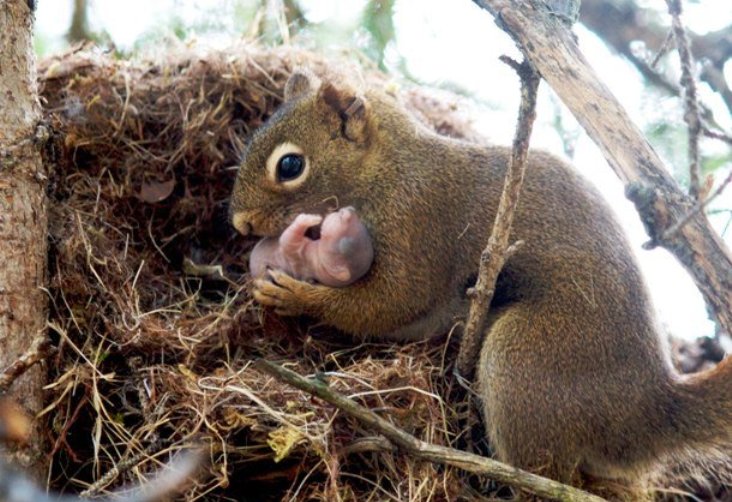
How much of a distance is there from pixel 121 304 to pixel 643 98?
8.04ft

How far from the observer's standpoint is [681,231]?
2.52 meters

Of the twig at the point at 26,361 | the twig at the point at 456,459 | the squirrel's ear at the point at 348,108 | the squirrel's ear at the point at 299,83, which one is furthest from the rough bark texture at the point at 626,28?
the twig at the point at 26,361

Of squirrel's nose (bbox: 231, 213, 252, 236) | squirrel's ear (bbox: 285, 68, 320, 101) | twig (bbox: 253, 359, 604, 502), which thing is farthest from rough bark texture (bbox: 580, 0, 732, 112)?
twig (bbox: 253, 359, 604, 502)

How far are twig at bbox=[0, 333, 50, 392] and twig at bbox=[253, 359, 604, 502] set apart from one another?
24.9 inches

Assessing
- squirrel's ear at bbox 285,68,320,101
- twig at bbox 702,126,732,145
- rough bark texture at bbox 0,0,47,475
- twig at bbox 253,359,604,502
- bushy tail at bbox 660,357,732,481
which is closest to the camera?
twig at bbox 702,126,732,145

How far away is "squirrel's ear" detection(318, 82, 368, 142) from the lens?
13.4 feet

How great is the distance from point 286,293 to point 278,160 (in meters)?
0.60

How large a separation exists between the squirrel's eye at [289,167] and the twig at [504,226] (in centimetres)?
109

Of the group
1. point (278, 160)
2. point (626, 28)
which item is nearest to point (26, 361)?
point (278, 160)

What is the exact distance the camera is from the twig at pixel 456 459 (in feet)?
9.21

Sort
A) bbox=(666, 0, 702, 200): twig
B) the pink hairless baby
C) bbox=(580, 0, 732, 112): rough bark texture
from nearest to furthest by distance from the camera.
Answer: bbox=(666, 0, 702, 200): twig
the pink hairless baby
bbox=(580, 0, 732, 112): rough bark texture

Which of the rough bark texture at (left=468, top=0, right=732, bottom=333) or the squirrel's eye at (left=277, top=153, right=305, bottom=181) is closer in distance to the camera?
the rough bark texture at (left=468, top=0, right=732, bottom=333)

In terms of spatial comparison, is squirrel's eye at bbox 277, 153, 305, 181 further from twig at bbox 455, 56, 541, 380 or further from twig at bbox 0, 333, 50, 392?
twig at bbox 0, 333, 50, 392

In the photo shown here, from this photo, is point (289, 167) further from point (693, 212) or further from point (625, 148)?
point (693, 212)
